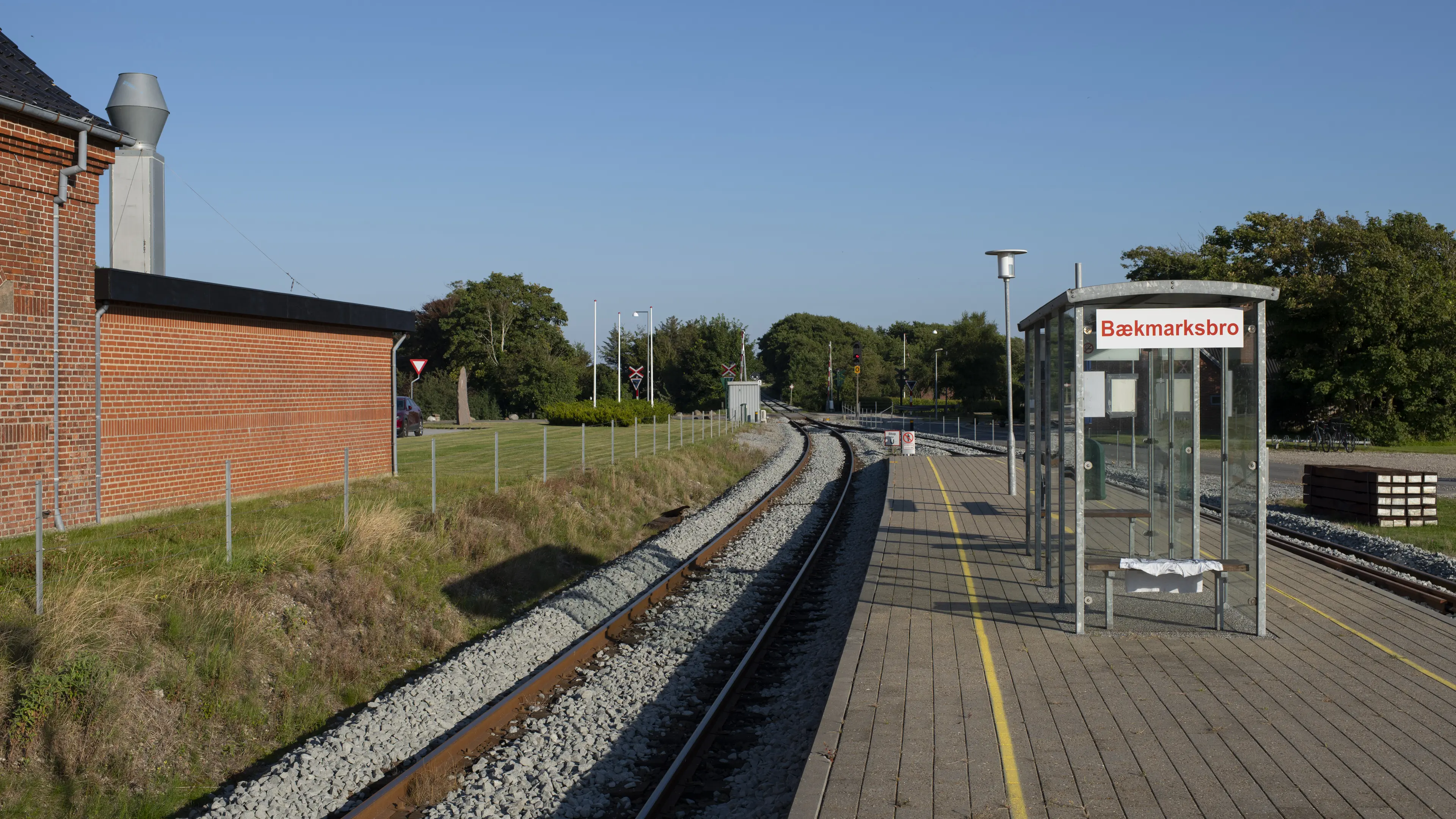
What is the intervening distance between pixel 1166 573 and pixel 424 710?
237 inches

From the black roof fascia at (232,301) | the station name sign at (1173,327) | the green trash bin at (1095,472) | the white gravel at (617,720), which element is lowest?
the white gravel at (617,720)

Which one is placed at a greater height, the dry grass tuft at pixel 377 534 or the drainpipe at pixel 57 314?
the drainpipe at pixel 57 314

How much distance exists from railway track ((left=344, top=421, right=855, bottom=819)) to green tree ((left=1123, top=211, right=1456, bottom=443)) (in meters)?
36.4

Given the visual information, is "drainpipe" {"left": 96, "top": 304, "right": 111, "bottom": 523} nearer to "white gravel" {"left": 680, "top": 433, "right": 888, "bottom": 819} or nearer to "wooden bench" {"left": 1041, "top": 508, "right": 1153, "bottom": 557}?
"white gravel" {"left": 680, "top": 433, "right": 888, "bottom": 819}

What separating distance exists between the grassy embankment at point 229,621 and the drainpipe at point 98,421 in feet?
1.84

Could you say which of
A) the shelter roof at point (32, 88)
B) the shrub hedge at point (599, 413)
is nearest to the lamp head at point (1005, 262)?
the shelter roof at point (32, 88)

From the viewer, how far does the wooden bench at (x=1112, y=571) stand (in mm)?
8039

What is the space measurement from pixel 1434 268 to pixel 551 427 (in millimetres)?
38497

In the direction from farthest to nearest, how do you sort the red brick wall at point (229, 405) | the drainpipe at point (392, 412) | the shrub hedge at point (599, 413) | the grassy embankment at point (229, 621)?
the shrub hedge at point (599, 413) → the drainpipe at point (392, 412) → the red brick wall at point (229, 405) → the grassy embankment at point (229, 621)

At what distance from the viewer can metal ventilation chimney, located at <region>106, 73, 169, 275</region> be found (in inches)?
642

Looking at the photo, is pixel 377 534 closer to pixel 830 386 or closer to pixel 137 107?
pixel 137 107

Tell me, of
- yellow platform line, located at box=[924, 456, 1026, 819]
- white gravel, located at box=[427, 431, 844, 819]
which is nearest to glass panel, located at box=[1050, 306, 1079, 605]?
Answer: yellow platform line, located at box=[924, 456, 1026, 819]

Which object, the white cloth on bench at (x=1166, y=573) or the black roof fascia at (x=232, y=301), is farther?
the black roof fascia at (x=232, y=301)

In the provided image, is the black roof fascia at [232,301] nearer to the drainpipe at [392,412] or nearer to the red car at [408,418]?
the drainpipe at [392,412]
